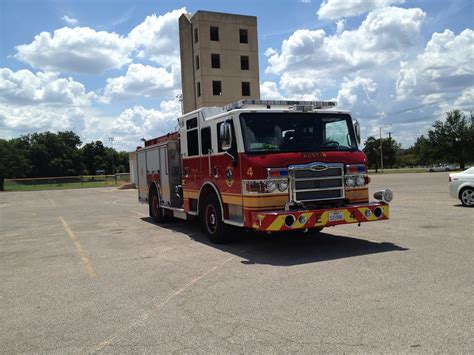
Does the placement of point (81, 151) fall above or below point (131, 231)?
above

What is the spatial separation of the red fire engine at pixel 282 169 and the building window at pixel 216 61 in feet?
145

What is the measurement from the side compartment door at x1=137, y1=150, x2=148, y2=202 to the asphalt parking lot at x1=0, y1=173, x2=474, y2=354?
495 cm

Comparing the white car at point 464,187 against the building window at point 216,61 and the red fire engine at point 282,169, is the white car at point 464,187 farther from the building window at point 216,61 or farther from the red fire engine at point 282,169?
the building window at point 216,61

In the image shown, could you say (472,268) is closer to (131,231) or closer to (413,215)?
(413,215)

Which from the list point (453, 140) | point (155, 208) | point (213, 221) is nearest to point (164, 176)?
point (155, 208)

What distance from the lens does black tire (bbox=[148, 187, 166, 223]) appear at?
14414 mm

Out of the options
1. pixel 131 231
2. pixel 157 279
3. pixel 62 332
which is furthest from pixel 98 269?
pixel 131 231

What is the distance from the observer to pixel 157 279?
7.01 m

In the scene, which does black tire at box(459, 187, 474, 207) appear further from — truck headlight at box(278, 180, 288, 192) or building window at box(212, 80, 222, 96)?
building window at box(212, 80, 222, 96)

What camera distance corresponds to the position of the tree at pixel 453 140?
2975 inches

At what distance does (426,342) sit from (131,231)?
992 cm

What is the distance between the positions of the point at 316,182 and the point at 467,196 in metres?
8.30

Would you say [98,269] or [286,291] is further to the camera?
[98,269]

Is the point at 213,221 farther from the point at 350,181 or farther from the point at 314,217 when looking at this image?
the point at 350,181
